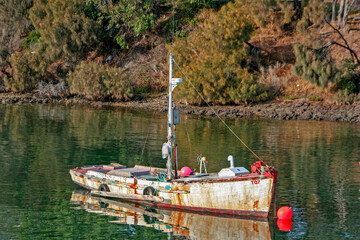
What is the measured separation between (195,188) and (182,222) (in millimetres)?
1774

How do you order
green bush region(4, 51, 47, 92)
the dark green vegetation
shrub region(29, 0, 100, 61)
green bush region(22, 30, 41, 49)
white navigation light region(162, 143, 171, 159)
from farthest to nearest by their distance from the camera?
green bush region(22, 30, 41, 49)
shrub region(29, 0, 100, 61)
green bush region(4, 51, 47, 92)
the dark green vegetation
white navigation light region(162, 143, 171, 159)

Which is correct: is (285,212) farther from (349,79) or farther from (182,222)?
(349,79)

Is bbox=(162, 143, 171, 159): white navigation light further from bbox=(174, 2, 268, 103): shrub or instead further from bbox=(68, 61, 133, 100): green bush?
bbox=(68, 61, 133, 100): green bush

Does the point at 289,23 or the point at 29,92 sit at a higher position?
the point at 289,23

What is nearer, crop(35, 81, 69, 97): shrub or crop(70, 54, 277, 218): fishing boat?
crop(70, 54, 277, 218): fishing boat

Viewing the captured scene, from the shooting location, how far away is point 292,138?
163 feet

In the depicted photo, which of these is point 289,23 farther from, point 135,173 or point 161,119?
point 135,173

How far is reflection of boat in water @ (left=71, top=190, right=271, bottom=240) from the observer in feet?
81.9

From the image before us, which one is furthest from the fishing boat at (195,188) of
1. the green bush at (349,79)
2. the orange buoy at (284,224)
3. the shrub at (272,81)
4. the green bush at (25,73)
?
the green bush at (25,73)

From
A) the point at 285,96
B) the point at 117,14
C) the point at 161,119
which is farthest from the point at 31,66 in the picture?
the point at 285,96

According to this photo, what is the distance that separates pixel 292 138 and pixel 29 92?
47.1 m

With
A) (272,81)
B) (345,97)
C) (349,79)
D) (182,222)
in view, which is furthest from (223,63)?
(182,222)

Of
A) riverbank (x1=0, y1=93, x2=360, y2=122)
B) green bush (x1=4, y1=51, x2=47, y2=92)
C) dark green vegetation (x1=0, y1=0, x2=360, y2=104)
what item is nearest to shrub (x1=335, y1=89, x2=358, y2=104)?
dark green vegetation (x1=0, y1=0, x2=360, y2=104)

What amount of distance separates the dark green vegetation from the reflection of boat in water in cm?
4008
